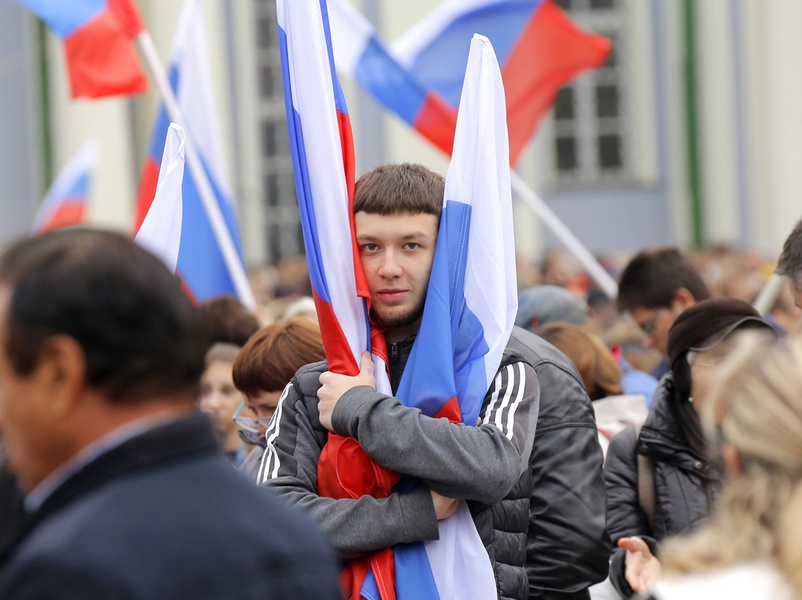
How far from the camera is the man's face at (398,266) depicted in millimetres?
2602

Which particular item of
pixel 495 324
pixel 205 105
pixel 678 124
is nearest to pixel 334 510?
pixel 495 324

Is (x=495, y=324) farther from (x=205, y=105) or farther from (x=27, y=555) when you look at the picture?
(x=205, y=105)

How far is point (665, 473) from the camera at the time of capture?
3.05 metres

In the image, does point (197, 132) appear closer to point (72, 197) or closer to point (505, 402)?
point (72, 197)

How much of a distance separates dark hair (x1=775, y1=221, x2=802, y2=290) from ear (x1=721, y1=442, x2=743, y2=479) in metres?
1.35

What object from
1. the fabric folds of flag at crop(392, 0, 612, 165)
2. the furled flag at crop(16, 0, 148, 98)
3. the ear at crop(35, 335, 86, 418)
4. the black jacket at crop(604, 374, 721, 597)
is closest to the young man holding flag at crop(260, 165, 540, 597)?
the black jacket at crop(604, 374, 721, 597)

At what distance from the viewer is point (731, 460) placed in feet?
5.30

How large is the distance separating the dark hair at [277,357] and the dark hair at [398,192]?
0.67 m

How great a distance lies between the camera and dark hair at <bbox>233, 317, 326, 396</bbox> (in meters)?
3.27

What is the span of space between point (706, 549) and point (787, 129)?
14.7 m

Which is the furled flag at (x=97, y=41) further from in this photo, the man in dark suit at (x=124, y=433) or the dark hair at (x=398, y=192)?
the man in dark suit at (x=124, y=433)

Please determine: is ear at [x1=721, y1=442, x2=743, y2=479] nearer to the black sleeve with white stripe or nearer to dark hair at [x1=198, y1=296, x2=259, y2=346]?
the black sleeve with white stripe

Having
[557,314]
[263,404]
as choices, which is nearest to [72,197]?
[557,314]

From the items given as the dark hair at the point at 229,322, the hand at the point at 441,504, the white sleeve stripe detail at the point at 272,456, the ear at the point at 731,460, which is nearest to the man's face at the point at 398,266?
the white sleeve stripe detail at the point at 272,456
